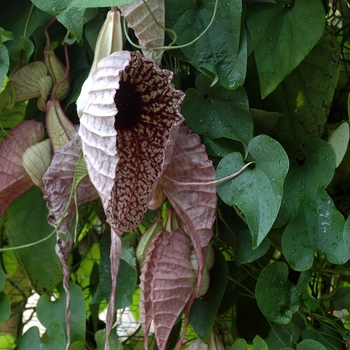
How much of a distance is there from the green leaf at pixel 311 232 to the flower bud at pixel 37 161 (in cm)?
32

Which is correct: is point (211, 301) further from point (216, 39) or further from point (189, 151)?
point (216, 39)

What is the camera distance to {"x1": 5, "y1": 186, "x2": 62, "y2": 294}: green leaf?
0.83 m

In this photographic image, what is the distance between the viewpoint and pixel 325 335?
0.75m

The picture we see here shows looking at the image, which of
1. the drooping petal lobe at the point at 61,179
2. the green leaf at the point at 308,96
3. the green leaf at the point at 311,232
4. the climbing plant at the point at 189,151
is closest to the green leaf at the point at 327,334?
the climbing plant at the point at 189,151

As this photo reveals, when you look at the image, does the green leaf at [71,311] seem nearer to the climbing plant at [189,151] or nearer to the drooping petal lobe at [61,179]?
the climbing plant at [189,151]

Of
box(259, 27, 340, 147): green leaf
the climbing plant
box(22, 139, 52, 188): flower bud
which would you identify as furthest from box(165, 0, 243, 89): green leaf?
box(22, 139, 52, 188): flower bud

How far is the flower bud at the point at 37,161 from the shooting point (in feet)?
2.34

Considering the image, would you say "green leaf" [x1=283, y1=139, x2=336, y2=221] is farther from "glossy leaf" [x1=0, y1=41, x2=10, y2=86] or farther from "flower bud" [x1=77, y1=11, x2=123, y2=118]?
"glossy leaf" [x1=0, y1=41, x2=10, y2=86]

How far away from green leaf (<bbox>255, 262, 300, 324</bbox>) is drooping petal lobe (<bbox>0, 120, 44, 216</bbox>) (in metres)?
0.34

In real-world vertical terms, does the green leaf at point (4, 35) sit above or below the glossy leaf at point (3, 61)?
above

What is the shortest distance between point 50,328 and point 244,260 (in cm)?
32

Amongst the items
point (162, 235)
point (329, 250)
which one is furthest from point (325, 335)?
point (162, 235)

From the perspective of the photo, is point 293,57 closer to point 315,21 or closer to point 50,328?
point 315,21

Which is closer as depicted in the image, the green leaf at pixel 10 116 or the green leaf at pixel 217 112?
the green leaf at pixel 217 112
